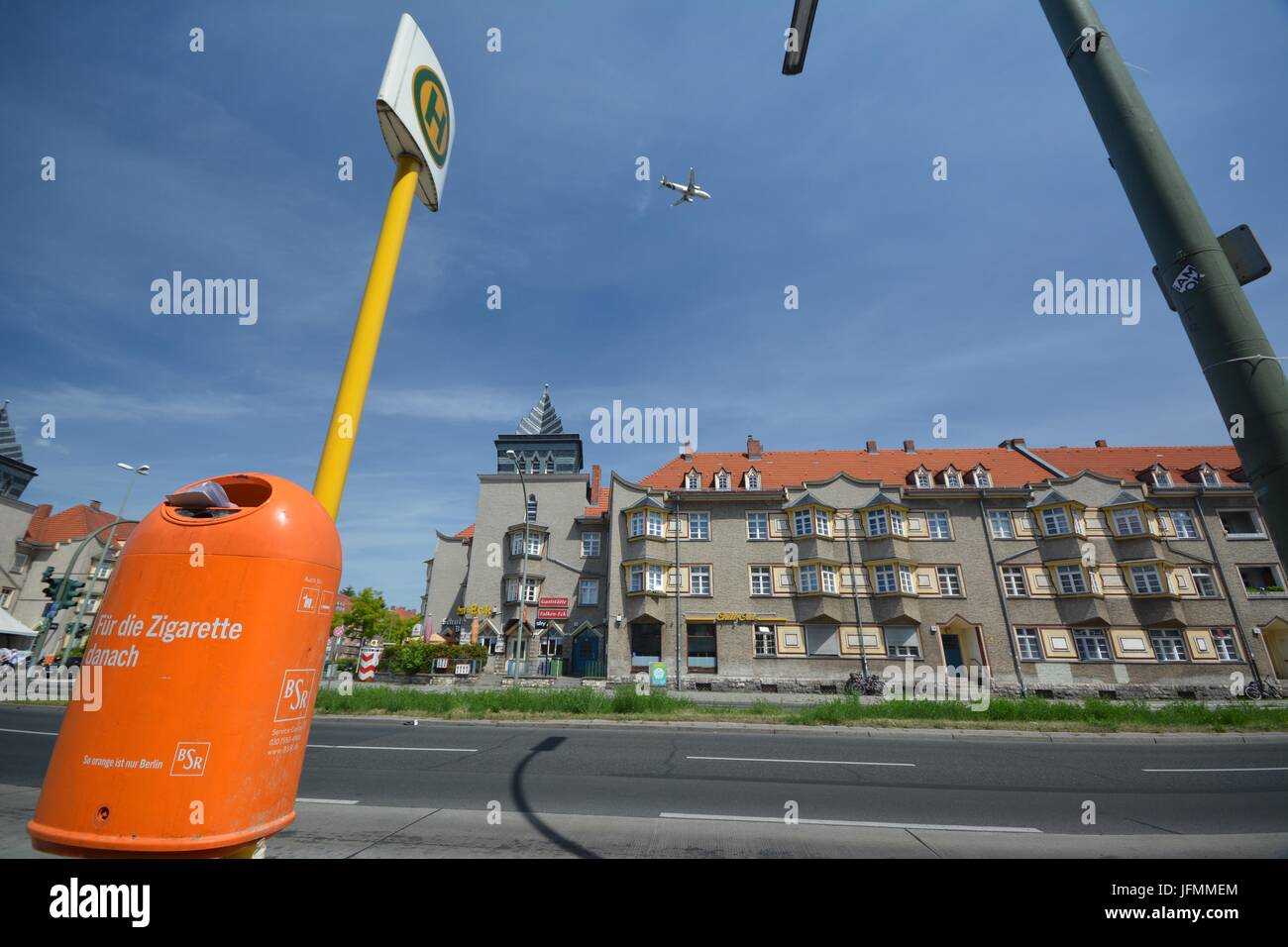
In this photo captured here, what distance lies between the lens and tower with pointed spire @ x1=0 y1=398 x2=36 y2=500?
46.8 metres

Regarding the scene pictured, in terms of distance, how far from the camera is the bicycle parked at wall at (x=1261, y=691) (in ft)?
79.9

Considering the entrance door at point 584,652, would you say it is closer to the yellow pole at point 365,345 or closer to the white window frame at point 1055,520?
the white window frame at point 1055,520

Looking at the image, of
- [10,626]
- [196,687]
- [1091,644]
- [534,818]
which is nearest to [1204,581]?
[1091,644]

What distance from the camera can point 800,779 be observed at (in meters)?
8.14

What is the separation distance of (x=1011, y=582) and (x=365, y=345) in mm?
34467

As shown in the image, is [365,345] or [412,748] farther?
[412,748]

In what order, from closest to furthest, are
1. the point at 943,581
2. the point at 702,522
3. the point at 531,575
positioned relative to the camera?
the point at 943,581, the point at 702,522, the point at 531,575

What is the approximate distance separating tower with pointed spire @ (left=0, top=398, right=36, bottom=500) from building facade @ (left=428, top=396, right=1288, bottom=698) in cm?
4667

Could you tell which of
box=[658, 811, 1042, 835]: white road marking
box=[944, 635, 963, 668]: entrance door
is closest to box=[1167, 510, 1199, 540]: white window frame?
box=[944, 635, 963, 668]: entrance door

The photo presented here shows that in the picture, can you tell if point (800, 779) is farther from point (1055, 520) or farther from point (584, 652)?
point (1055, 520)

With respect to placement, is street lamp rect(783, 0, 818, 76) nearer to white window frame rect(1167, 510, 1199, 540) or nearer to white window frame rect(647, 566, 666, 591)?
white window frame rect(647, 566, 666, 591)

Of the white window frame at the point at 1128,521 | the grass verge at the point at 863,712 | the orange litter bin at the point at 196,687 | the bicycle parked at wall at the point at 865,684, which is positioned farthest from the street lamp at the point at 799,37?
the white window frame at the point at 1128,521

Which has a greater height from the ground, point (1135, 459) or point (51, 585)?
point (1135, 459)
